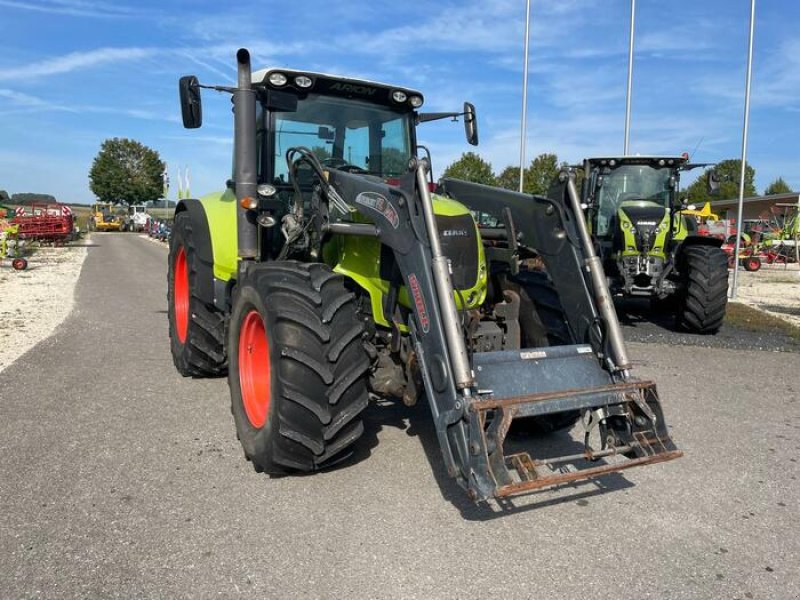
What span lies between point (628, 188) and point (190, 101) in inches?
319

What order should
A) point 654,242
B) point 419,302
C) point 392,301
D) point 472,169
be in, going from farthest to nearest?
1. point 472,169
2. point 654,242
3. point 392,301
4. point 419,302

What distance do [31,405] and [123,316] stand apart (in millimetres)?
4792

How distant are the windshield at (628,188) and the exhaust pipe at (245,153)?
7444 millimetres

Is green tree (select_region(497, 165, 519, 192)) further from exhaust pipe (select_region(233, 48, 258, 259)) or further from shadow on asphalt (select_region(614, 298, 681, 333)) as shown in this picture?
exhaust pipe (select_region(233, 48, 258, 259))

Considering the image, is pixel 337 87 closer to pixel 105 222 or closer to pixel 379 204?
pixel 379 204

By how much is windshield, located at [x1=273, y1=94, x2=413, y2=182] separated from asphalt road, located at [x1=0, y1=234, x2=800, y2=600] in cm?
205

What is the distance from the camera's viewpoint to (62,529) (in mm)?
3229

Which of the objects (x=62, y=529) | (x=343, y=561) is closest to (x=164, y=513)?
(x=62, y=529)

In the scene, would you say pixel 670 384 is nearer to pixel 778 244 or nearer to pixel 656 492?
pixel 656 492

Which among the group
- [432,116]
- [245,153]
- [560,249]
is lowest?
[560,249]

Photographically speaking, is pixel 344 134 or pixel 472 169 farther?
pixel 472 169

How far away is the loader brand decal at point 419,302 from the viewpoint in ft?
11.3

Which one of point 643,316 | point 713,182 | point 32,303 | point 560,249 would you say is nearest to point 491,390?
point 560,249

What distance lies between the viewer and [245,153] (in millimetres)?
4672
